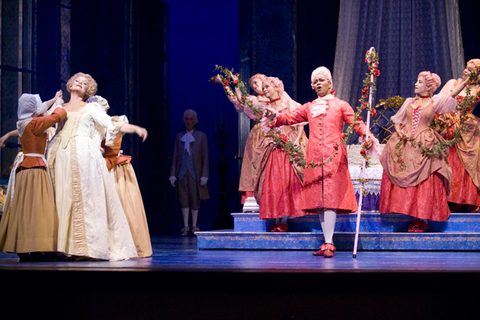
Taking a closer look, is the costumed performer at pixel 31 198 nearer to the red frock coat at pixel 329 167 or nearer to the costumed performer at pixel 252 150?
the red frock coat at pixel 329 167

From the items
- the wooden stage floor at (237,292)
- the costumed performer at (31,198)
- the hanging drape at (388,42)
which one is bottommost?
the wooden stage floor at (237,292)

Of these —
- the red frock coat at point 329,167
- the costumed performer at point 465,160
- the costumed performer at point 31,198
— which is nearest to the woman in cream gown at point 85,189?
the costumed performer at point 31,198

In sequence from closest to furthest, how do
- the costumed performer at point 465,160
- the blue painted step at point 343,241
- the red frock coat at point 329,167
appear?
the red frock coat at point 329,167 → the blue painted step at point 343,241 → the costumed performer at point 465,160

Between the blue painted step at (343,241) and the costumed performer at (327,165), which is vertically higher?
the costumed performer at (327,165)

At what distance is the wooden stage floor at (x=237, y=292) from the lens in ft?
9.46

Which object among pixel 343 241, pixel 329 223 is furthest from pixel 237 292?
pixel 343 241

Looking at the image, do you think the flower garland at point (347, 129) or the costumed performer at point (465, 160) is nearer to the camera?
the flower garland at point (347, 129)

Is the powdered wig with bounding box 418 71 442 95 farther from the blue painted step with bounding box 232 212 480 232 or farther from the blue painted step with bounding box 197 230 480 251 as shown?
the blue painted step with bounding box 197 230 480 251

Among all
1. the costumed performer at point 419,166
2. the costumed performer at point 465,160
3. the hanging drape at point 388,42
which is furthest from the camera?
the hanging drape at point 388,42

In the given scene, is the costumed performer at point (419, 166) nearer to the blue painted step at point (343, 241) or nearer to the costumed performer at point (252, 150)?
the blue painted step at point (343, 241)

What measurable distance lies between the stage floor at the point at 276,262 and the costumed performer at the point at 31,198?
15 cm

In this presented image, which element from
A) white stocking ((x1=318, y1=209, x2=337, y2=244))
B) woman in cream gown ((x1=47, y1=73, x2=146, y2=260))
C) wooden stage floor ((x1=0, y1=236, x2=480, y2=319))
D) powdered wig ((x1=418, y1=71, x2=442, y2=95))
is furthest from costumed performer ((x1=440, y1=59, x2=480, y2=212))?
woman in cream gown ((x1=47, y1=73, x2=146, y2=260))

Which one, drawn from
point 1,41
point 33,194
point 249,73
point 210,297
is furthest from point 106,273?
point 249,73

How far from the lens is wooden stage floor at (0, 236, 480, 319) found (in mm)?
2883
